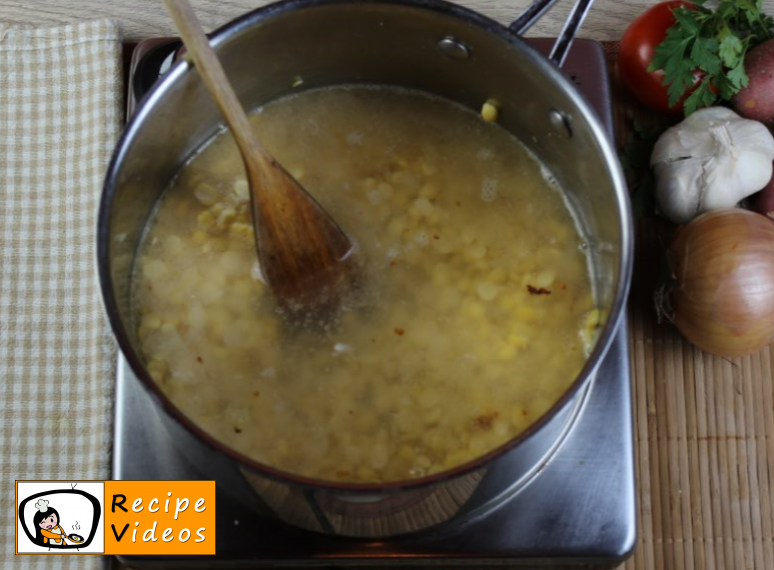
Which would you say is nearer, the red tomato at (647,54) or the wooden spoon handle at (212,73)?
the wooden spoon handle at (212,73)

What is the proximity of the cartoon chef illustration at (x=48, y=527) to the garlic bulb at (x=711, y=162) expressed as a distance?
1155 mm

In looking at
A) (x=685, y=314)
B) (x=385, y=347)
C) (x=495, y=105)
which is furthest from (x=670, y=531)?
(x=495, y=105)

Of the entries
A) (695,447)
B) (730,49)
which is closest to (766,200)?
(730,49)

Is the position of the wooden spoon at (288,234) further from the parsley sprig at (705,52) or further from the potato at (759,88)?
the potato at (759,88)

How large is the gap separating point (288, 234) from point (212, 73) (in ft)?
0.91

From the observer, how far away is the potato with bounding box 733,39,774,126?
1523 millimetres

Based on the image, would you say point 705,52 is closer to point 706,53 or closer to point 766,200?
point 706,53

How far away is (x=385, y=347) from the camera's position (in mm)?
1324

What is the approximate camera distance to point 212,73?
1.11m

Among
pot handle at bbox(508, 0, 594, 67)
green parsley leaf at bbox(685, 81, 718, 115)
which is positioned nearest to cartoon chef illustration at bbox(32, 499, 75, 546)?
pot handle at bbox(508, 0, 594, 67)

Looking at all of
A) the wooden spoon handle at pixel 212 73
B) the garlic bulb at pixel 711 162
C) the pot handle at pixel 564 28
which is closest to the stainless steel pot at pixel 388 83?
the pot handle at pixel 564 28

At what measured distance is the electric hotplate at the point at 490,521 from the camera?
1.32 m

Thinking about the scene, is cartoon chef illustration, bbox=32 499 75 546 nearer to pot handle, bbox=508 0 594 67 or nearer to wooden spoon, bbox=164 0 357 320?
wooden spoon, bbox=164 0 357 320

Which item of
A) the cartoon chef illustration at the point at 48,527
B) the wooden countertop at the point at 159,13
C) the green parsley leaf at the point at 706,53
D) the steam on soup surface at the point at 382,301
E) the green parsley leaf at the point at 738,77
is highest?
the wooden countertop at the point at 159,13
